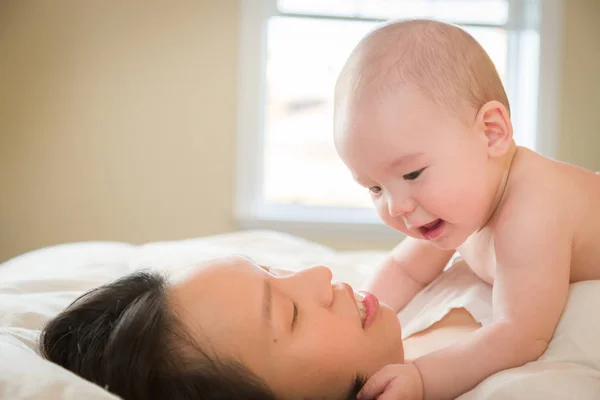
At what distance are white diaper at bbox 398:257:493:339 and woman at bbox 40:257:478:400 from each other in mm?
273

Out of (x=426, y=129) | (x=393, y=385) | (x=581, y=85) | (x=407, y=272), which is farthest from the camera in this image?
(x=581, y=85)

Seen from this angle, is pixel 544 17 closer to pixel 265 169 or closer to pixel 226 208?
pixel 265 169

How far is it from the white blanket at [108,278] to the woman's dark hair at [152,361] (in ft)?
0.21

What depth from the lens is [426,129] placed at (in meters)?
1.03

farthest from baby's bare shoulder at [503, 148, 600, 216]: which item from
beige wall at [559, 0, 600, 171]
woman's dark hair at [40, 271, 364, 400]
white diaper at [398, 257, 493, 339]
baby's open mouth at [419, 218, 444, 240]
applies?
beige wall at [559, 0, 600, 171]

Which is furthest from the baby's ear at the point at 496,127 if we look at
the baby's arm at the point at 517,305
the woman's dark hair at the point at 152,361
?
the woman's dark hair at the point at 152,361

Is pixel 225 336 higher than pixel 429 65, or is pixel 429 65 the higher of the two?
pixel 429 65

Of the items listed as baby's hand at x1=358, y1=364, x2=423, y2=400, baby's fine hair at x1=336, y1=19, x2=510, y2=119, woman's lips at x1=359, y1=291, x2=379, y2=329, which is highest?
baby's fine hair at x1=336, y1=19, x2=510, y2=119

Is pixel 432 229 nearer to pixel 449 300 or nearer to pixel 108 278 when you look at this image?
pixel 449 300

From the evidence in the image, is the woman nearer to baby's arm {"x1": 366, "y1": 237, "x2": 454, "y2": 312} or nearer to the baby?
the baby

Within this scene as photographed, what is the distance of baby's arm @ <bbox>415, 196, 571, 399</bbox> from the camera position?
93 cm

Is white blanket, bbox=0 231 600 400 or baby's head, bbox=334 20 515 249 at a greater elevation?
baby's head, bbox=334 20 515 249

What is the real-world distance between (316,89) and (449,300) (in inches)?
103

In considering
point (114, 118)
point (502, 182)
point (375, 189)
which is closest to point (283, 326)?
point (375, 189)
